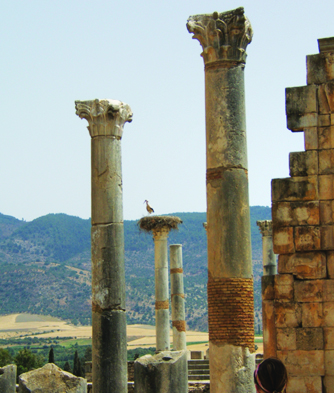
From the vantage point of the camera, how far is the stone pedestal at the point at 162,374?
1003 centimetres

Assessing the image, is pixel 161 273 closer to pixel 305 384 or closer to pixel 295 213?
pixel 295 213

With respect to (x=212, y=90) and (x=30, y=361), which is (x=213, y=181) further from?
(x=30, y=361)

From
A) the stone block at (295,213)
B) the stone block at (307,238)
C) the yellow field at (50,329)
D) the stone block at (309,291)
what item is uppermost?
the stone block at (295,213)

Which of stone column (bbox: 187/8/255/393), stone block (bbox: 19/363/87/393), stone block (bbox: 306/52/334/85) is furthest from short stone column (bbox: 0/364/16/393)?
stone block (bbox: 306/52/334/85)

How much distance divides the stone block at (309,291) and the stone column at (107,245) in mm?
5188

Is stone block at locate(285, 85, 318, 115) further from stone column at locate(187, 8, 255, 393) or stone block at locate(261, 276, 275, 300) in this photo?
stone block at locate(261, 276, 275, 300)

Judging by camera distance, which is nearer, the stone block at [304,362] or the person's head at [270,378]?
the person's head at [270,378]

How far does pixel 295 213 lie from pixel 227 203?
4.95 ft

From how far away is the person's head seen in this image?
578 cm

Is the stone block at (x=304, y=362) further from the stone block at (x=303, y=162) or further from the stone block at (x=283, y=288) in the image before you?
the stone block at (x=303, y=162)

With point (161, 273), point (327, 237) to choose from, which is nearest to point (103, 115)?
point (327, 237)

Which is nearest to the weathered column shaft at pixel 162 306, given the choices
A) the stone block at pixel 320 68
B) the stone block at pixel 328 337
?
the stone block at pixel 328 337

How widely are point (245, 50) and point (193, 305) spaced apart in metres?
141

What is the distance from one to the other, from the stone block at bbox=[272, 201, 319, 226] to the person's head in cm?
453
